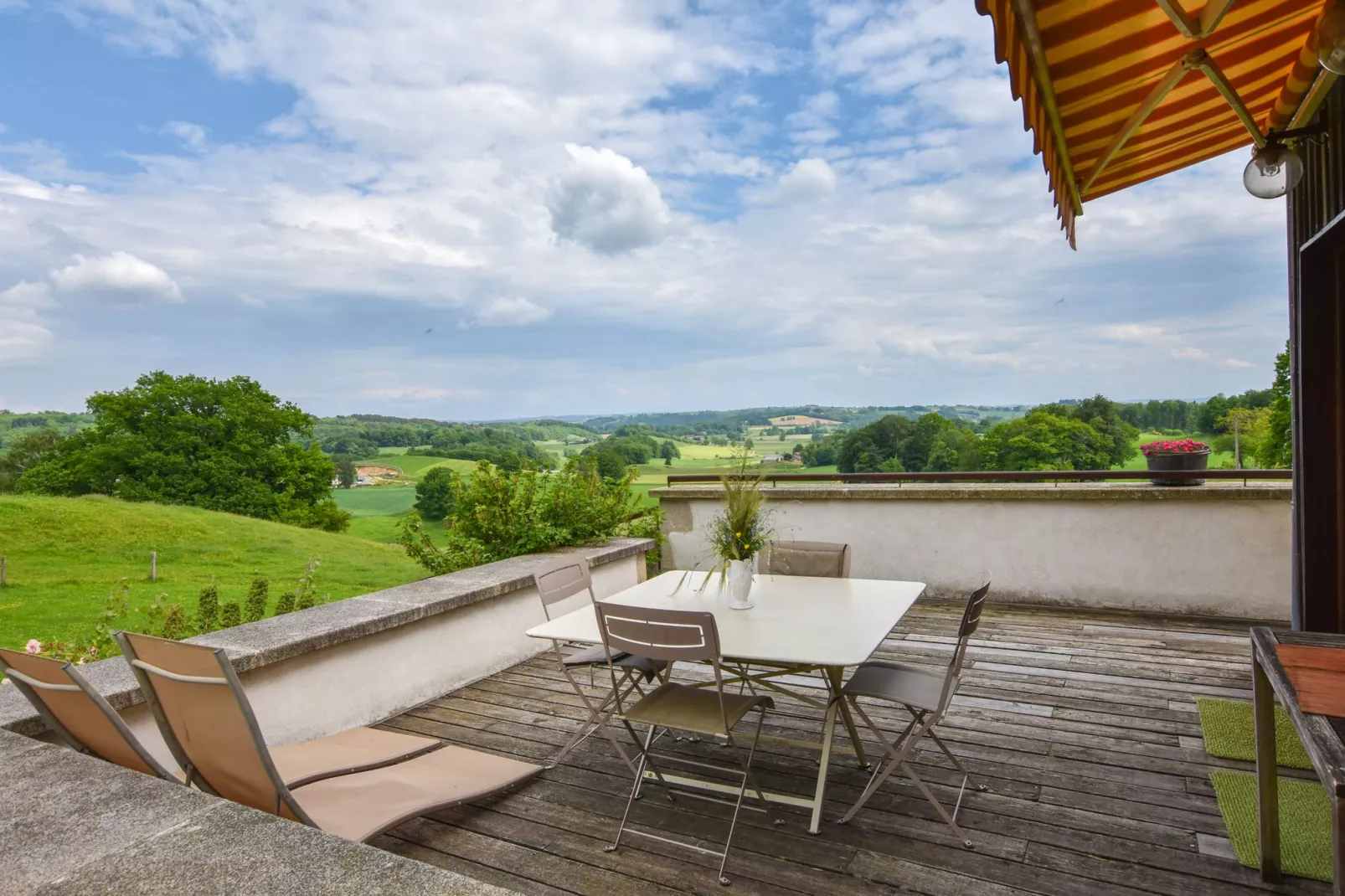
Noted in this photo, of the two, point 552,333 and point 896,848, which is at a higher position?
point 552,333

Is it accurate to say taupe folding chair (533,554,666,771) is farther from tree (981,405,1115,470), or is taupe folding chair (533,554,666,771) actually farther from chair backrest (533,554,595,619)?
tree (981,405,1115,470)

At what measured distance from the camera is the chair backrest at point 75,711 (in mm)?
1977

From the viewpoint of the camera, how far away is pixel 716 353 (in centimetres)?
1698

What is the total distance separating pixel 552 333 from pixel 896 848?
79.9 feet

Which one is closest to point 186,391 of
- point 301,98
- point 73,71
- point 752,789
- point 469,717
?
point 73,71

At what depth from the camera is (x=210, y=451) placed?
24516 millimetres

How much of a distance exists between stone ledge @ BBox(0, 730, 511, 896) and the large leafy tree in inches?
928

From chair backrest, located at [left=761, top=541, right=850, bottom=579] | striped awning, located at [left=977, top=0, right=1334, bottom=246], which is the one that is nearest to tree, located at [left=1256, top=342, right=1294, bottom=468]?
striped awning, located at [left=977, top=0, right=1334, bottom=246]

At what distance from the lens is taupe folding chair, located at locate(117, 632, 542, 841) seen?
2.04 m

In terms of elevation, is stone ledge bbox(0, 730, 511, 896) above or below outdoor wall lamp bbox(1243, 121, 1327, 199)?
below

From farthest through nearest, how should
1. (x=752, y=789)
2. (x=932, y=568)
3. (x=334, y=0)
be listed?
(x=334, y=0), (x=932, y=568), (x=752, y=789)

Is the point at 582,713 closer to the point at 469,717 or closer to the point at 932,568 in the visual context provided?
the point at 469,717

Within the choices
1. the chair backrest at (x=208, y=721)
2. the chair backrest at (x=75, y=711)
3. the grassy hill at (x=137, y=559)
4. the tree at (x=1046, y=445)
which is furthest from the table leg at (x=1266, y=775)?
the grassy hill at (x=137, y=559)

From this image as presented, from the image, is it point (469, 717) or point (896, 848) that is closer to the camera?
point (896, 848)
